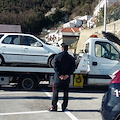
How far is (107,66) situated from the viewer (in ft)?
28.6

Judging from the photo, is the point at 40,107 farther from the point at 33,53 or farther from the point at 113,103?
the point at 113,103

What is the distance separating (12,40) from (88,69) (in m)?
3.45

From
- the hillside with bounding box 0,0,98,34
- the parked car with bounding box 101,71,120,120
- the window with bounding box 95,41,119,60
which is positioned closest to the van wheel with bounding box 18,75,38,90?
the window with bounding box 95,41,119,60

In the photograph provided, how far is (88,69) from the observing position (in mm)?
8742

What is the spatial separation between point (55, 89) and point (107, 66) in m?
3.71

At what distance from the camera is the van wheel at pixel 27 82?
8836 mm

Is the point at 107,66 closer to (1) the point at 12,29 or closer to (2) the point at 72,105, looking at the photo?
(2) the point at 72,105

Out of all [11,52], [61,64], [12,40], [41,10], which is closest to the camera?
[61,64]

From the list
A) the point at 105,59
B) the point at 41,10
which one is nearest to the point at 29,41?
the point at 105,59

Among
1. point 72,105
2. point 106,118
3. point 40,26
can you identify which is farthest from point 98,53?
point 40,26

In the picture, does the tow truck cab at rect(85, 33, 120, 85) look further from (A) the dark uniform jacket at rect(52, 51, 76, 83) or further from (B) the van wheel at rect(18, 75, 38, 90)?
(A) the dark uniform jacket at rect(52, 51, 76, 83)

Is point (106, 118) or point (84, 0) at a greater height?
point (84, 0)

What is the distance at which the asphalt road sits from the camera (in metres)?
5.43

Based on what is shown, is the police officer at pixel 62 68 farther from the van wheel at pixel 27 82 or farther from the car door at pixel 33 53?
the van wheel at pixel 27 82
